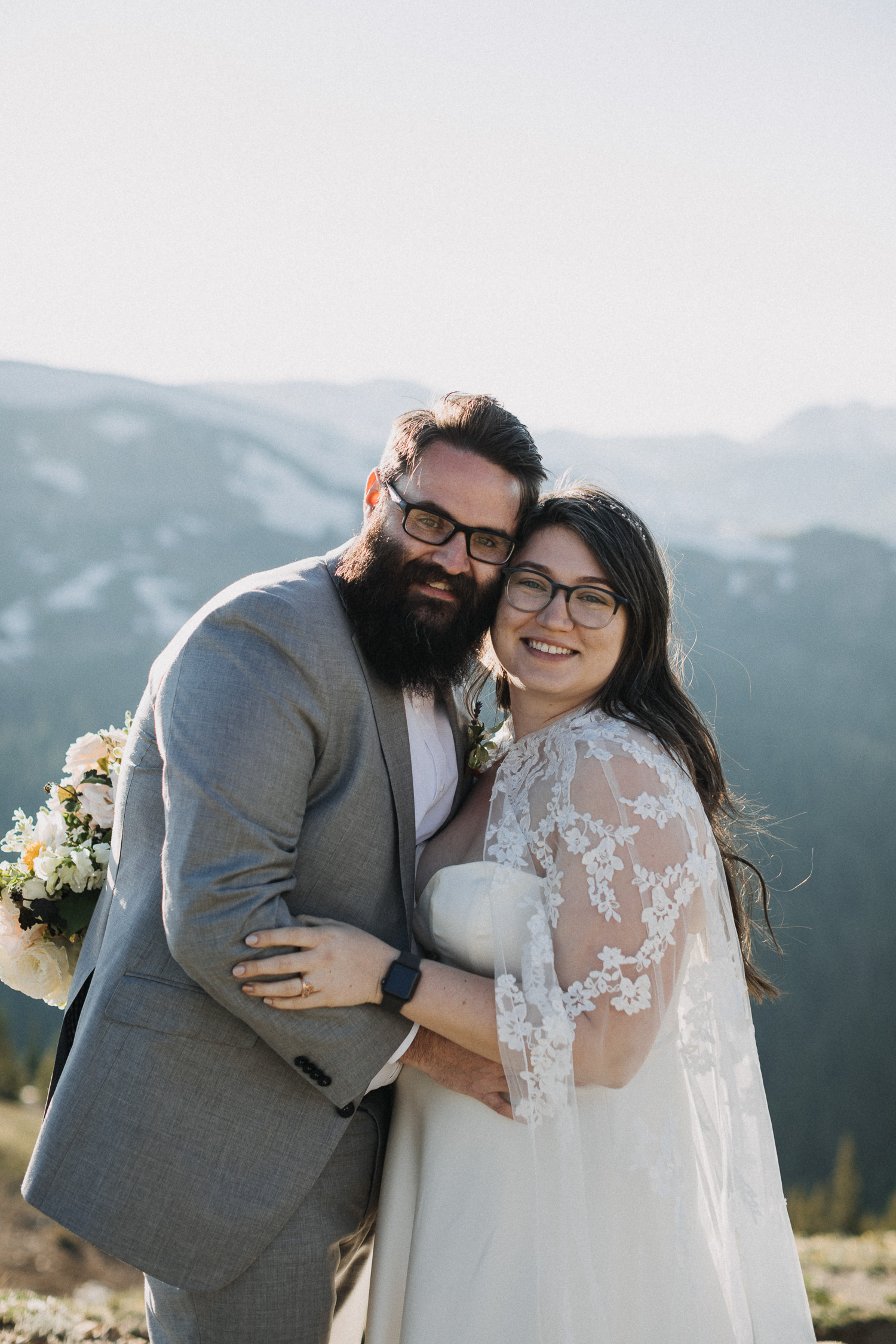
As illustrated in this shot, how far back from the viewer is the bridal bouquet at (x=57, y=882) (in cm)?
244

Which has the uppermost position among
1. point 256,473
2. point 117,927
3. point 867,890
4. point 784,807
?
point 256,473

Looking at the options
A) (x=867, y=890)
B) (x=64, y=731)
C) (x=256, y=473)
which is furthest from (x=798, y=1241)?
(x=256, y=473)

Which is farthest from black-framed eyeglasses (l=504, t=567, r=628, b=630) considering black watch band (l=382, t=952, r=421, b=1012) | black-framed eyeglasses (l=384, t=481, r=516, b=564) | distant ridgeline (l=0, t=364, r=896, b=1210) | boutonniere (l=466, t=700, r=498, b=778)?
distant ridgeline (l=0, t=364, r=896, b=1210)

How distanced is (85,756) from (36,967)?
0.58 meters

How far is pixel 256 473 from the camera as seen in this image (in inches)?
320

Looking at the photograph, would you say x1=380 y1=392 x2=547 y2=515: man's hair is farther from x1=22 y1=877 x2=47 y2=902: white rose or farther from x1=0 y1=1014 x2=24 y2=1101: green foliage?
x1=0 y1=1014 x2=24 y2=1101: green foliage

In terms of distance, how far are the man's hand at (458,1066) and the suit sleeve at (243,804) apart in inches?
6.9

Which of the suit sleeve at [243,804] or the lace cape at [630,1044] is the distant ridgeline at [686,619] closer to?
the lace cape at [630,1044]

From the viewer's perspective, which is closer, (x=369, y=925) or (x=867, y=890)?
(x=369, y=925)

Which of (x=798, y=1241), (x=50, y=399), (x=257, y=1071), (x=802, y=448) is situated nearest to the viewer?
(x=257, y=1071)

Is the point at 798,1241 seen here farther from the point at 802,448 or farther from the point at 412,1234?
the point at 802,448

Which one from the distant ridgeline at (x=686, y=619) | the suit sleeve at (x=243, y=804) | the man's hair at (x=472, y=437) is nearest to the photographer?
the suit sleeve at (x=243, y=804)

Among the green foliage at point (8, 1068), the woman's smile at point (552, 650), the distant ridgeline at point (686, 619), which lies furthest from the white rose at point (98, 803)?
the distant ridgeline at point (686, 619)

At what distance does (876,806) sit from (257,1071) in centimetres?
599
